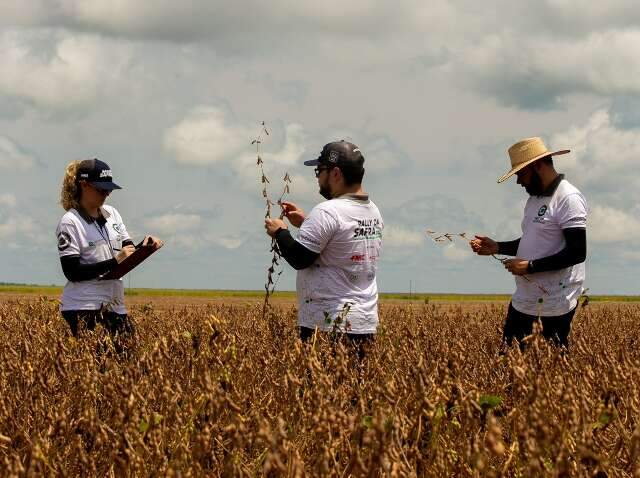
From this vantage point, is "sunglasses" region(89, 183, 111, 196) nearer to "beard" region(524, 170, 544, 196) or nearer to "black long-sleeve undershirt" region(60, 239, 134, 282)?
"black long-sleeve undershirt" region(60, 239, 134, 282)

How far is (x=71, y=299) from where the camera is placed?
4641 millimetres

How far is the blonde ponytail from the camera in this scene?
15.3ft

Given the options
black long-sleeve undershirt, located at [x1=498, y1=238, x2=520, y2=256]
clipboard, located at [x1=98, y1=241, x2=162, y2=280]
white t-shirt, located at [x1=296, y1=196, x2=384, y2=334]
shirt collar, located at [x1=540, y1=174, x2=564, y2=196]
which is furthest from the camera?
black long-sleeve undershirt, located at [x1=498, y1=238, x2=520, y2=256]

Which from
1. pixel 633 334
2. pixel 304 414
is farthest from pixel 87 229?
pixel 633 334

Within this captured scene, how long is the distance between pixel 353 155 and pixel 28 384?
5.92 ft

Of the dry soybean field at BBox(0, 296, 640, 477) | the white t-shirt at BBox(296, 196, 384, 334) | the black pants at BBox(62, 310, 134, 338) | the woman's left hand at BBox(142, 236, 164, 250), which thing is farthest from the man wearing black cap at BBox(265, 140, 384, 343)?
the black pants at BBox(62, 310, 134, 338)

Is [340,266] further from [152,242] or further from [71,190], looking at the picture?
[71,190]

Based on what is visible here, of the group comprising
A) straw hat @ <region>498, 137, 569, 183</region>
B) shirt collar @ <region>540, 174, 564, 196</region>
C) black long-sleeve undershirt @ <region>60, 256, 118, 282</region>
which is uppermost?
straw hat @ <region>498, 137, 569, 183</region>

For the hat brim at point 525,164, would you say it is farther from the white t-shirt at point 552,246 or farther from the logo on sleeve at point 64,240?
the logo on sleeve at point 64,240

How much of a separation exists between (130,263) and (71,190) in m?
0.56

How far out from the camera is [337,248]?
3.93 meters

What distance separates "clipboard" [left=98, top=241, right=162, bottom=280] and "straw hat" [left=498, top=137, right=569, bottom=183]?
206 cm

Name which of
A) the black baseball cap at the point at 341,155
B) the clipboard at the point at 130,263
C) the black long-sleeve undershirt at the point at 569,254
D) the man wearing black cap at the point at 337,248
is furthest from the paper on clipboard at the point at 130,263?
the black long-sleeve undershirt at the point at 569,254

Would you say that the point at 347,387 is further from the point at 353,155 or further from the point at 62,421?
the point at 62,421
